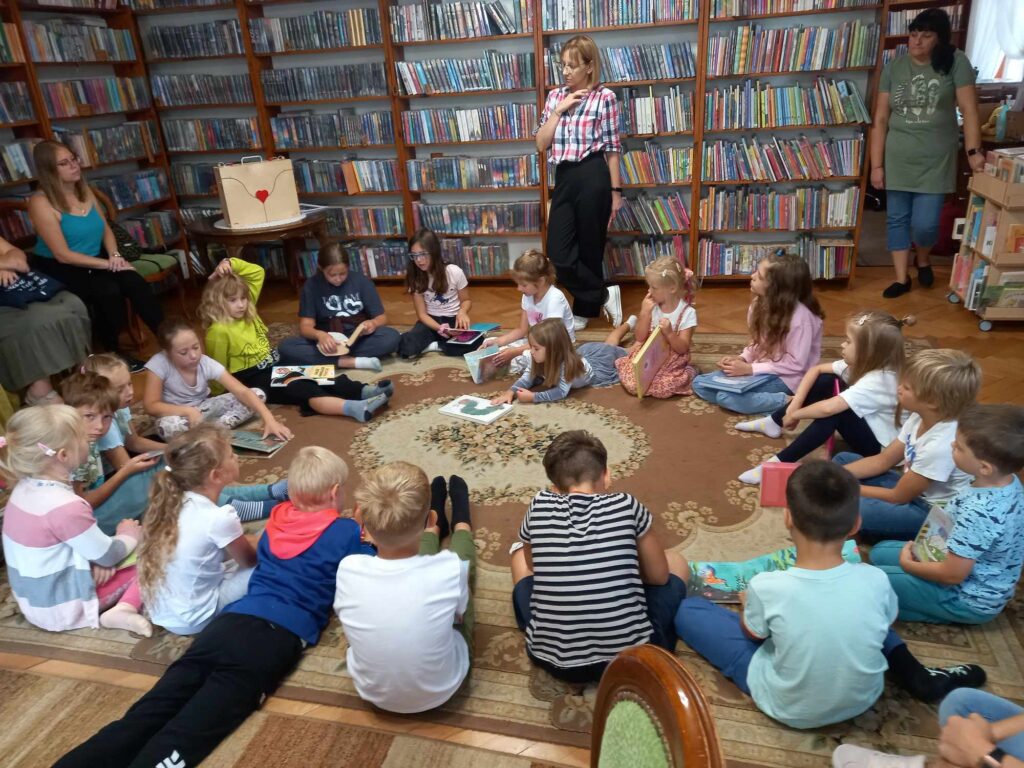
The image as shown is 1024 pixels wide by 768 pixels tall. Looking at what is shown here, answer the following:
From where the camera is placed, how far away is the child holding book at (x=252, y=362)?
3.38 metres

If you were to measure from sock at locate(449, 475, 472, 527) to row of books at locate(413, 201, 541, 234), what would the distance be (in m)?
2.86

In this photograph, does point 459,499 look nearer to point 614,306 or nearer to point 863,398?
point 863,398

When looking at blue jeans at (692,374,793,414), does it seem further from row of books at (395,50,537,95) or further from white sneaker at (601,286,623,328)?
row of books at (395,50,537,95)

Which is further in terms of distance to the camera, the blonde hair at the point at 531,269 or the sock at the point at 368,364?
the sock at the point at 368,364

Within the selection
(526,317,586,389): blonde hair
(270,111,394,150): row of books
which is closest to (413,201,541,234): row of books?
(270,111,394,150): row of books

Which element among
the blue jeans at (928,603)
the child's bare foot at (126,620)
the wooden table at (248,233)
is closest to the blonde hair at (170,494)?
the child's bare foot at (126,620)

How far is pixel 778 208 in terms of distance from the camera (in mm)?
4582

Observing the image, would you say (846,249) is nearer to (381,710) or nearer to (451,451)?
(451,451)

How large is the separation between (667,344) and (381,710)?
209cm

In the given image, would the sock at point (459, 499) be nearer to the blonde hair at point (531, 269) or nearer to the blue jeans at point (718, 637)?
the blue jeans at point (718, 637)

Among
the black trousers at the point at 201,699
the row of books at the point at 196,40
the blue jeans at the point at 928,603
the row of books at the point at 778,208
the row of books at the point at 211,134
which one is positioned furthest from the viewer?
the row of books at the point at 211,134

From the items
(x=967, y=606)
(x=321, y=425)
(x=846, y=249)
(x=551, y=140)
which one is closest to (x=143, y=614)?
(x=321, y=425)

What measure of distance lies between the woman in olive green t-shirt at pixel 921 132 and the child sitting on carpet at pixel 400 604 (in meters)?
3.85

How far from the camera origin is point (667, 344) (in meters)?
3.29
